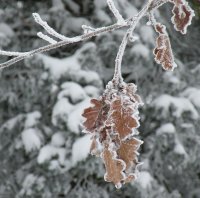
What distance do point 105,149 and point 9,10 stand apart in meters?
2.91

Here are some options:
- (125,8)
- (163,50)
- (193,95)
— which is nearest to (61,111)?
(125,8)

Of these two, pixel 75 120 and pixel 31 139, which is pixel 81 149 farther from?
pixel 31 139

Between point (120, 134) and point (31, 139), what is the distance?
2.57m

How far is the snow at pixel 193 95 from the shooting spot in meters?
3.42

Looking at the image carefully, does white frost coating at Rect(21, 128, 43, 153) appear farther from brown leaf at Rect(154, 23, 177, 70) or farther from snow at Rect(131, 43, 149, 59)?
brown leaf at Rect(154, 23, 177, 70)

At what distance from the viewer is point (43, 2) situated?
3.54 meters

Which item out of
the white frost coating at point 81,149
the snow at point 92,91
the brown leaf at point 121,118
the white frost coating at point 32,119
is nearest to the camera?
the brown leaf at point 121,118

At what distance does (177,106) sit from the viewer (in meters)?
3.37

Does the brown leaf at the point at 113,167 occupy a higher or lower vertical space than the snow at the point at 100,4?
lower

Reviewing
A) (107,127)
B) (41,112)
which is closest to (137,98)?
(107,127)

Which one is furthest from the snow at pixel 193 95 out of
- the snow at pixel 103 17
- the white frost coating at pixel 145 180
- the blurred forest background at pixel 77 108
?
the snow at pixel 103 17

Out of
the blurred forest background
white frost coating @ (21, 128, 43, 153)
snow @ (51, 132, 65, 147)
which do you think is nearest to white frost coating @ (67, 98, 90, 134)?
the blurred forest background

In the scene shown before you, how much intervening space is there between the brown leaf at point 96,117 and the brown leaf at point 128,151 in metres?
0.05

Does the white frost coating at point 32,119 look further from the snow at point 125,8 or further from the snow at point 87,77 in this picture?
the snow at point 125,8
